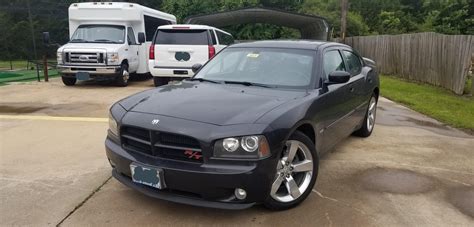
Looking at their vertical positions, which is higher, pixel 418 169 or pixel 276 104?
pixel 276 104

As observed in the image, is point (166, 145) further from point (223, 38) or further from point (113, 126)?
point (223, 38)

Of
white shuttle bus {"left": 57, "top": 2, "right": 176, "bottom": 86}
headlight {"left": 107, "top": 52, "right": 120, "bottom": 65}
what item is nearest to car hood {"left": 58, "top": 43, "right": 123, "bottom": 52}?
white shuttle bus {"left": 57, "top": 2, "right": 176, "bottom": 86}

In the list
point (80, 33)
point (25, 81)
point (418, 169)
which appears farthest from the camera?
point (25, 81)

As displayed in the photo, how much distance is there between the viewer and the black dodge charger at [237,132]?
3312mm

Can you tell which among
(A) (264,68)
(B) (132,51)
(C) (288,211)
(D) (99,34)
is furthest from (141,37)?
(C) (288,211)

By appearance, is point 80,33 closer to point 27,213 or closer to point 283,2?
point 27,213

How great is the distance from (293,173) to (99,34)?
1067 centimetres

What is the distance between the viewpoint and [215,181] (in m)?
3.25

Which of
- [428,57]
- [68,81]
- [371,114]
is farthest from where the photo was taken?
[428,57]

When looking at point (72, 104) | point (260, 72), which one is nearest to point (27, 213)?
point (260, 72)

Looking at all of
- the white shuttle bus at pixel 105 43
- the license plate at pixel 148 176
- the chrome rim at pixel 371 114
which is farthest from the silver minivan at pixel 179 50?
the license plate at pixel 148 176

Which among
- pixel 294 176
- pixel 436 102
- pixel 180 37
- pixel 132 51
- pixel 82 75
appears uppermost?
pixel 180 37

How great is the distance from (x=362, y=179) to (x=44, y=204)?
3.24 metres

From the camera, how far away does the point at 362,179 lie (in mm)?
4668
